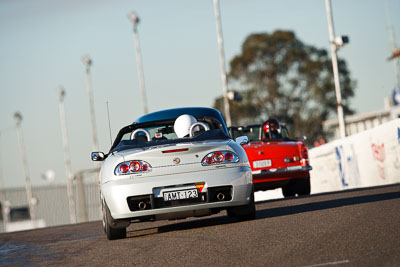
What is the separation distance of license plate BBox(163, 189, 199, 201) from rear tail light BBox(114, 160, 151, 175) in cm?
36

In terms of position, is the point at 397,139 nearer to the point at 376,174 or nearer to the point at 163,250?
the point at 376,174

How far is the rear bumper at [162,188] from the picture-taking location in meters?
9.55

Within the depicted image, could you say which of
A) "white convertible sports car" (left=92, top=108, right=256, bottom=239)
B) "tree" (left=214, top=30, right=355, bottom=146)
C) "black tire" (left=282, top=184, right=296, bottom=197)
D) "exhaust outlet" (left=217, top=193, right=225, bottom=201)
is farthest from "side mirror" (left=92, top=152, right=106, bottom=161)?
"tree" (left=214, top=30, right=355, bottom=146)

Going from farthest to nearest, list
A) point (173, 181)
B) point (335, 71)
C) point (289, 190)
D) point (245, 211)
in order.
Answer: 1. point (335, 71)
2. point (289, 190)
3. point (245, 211)
4. point (173, 181)

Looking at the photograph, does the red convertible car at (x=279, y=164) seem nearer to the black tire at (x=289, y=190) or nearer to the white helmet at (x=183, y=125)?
the black tire at (x=289, y=190)

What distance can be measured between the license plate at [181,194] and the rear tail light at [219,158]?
1.11 ft

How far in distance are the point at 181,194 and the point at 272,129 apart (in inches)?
338

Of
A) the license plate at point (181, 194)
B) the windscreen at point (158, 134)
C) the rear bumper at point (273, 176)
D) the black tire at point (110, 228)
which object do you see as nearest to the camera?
the license plate at point (181, 194)

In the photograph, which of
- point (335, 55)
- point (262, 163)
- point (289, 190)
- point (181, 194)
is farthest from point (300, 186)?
point (335, 55)

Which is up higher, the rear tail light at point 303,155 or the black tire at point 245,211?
the rear tail light at point 303,155

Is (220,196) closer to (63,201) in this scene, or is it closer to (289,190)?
(289,190)

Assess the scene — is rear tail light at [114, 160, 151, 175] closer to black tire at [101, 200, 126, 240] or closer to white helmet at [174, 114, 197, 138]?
black tire at [101, 200, 126, 240]

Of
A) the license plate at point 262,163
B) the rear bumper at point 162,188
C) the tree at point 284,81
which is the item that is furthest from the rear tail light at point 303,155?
the tree at point 284,81

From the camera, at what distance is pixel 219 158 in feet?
31.9
